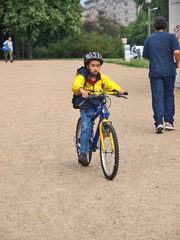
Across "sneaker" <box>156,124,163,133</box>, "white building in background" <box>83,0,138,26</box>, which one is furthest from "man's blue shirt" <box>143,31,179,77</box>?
"white building in background" <box>83,0,138,26</box>

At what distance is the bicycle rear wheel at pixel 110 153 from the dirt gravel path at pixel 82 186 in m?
0.11

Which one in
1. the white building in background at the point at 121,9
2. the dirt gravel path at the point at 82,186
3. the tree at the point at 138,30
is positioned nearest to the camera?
the dirt gravel path at the point at 82,186

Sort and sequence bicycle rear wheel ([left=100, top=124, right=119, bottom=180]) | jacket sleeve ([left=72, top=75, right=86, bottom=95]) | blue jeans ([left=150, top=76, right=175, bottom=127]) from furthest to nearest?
1. blue jeans ([left=150, top=76, right=175, bottom=127])
2. jacket sleeve ([left=72, top=75, right=86, bottom=95])
3. bicycle rear wheel ([left=100, top=124, right=119, bottom=180])

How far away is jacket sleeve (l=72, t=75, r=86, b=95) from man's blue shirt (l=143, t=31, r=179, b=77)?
2.73m

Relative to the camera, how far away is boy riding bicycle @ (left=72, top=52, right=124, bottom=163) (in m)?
5.34

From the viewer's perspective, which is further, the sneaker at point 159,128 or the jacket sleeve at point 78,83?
the sneaker at point 159,128

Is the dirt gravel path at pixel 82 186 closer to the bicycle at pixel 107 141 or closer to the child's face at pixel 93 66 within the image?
the bicycle at pixel 107 141

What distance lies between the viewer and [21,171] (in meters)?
5.72

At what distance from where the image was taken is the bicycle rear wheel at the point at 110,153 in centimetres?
503

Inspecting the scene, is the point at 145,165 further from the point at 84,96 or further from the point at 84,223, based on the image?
the point at 84,223

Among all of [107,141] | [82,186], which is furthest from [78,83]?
[82,186]

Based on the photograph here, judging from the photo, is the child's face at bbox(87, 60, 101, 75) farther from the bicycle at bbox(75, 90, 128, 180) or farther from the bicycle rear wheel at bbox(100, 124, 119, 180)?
the bicycle rear wheel at bbox(100, 124, 119, 180)

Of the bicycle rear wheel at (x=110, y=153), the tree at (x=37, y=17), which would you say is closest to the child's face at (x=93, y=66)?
the bicycle rear wheel at (x=110, y=153)

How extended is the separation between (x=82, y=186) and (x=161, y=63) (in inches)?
137
